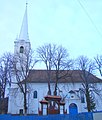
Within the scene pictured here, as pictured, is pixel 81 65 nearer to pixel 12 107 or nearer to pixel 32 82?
pixel 32 82

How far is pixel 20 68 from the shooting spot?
38.2m

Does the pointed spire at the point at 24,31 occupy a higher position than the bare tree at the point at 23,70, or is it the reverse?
the pointed spire at the point at 24,31

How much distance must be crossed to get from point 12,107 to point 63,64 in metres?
17.1

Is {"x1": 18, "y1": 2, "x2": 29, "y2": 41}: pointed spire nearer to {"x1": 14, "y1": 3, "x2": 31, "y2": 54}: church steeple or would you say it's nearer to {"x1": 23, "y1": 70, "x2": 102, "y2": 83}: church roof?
{"x1": 14, "y1": 3, "x2": 31, "y2": 54}: church steeple

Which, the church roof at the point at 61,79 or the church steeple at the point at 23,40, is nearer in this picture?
the church roof at the point at 61,79

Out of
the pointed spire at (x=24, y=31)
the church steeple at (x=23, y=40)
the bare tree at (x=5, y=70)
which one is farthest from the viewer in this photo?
the pointed spire at (x=24, y=31)

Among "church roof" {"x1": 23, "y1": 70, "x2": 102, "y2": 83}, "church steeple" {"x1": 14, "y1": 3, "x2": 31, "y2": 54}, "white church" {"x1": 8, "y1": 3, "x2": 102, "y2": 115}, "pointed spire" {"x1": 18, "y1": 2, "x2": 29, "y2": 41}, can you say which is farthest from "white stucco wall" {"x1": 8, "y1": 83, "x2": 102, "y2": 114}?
"pointed spire" {"x1": 18, "y1": 2, "x2": 29, "y2": 41}

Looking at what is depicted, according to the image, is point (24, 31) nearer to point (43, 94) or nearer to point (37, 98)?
point (43, 94)

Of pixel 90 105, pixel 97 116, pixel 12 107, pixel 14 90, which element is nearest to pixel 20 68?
pixel 14 90

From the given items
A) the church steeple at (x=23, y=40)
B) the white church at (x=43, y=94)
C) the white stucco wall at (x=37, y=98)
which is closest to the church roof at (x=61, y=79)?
the white church at (x=43, y=94)

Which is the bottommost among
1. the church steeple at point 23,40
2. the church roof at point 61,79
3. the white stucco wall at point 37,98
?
the white stucco wall at point 37,98

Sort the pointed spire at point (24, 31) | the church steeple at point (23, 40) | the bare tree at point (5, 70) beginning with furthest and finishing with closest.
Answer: the pointed spire at point (24, 31), the church steeple at point (23, 40), the bare tree at point (5, 70)

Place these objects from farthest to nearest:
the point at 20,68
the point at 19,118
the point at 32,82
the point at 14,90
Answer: the point at 32,82, the point at 14,90, the point at 20,68, the point at 19,118

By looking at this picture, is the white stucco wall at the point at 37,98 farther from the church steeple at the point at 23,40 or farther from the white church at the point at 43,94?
the church steeple at the point at 23,40
